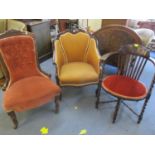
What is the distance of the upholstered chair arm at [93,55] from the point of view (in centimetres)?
212

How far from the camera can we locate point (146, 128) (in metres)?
1.90

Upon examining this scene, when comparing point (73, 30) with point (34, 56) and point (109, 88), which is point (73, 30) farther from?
point (109, 88)

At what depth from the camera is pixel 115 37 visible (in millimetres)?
2457

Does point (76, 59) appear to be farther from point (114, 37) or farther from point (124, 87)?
point (124, 87)

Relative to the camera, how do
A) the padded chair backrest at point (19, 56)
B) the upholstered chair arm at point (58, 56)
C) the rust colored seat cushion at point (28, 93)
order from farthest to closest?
1. the upholstered chair arm at point (58, 56)
2. the padded chair backrest at point (19, 56)
3. the rust colored seat cushion at point (28, 93)

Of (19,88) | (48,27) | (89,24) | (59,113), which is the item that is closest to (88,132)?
(59,113)

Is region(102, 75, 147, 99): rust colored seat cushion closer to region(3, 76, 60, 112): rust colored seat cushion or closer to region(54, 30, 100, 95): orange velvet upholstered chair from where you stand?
region(54, 30, 100, 95): orange velvet upholstered chair

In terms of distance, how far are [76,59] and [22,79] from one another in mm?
852

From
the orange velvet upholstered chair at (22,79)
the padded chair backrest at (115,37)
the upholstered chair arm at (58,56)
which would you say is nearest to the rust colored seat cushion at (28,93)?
the orange velvet upholstered chair at (22,79)

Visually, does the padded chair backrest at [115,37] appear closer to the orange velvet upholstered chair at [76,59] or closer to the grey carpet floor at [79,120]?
the orange velvet upholstered chair at [76,59]

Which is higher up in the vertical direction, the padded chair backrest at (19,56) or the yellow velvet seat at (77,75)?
the padded chair backrest at (19,56)

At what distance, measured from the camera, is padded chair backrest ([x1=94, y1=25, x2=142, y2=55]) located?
90.4 inches

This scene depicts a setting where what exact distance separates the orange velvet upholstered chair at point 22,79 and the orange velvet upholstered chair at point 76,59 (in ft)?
0.88

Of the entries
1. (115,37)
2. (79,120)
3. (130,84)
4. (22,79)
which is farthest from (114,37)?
(22,79)
